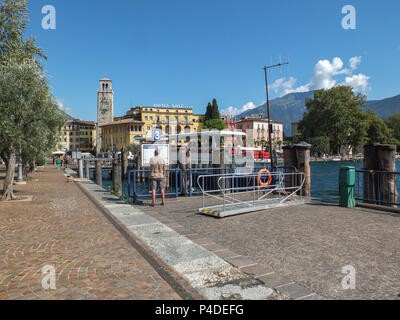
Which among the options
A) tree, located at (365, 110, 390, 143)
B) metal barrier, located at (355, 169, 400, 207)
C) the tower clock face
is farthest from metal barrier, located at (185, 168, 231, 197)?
the tower clock face

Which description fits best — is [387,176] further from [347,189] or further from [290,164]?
[290,164]

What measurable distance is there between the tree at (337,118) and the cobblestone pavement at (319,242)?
7572 cm

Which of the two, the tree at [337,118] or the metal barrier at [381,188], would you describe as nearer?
the metal barrier at [381,188]

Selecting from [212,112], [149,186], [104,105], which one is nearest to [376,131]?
[212,112]

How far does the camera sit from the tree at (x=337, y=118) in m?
77.4

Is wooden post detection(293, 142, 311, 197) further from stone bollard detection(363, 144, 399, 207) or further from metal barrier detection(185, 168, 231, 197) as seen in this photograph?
metal barrier detection(185, 168, 231, 197)

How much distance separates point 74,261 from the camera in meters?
4.86

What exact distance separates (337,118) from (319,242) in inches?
3146

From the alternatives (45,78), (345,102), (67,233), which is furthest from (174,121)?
(67,233)

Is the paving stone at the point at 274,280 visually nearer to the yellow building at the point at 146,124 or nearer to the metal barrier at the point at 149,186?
the metal barrier at the point at 149,186

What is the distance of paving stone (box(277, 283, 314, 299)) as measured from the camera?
141 inches

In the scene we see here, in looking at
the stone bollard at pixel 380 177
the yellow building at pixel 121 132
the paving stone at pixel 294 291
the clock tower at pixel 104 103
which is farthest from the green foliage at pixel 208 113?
the paving stone at pixel 294 291
